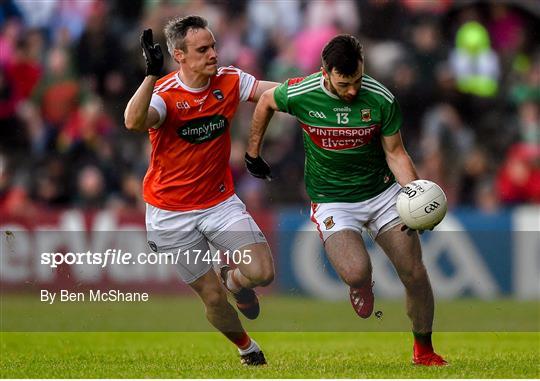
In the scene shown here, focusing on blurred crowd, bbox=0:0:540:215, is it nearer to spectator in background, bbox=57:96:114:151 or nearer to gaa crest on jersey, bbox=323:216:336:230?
spectator in background, bbox=57:96:114:151

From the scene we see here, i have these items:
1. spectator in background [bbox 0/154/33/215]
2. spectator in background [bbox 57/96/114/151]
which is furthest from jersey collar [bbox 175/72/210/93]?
spectator in background [bbox 0/154/33/215]

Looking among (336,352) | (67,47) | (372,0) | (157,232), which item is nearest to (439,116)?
(372,0)

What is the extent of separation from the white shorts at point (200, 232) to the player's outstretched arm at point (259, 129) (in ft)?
1.13

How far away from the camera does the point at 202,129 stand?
36.0 feet

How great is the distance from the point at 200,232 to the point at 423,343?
6.51ft

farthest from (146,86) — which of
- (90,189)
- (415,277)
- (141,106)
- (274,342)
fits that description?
(90,189)

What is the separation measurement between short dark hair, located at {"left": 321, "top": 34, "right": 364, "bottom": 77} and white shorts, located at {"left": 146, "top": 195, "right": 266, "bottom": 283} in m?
1.55

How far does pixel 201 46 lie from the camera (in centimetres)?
1079

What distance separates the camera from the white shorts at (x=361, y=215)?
35.6 feet

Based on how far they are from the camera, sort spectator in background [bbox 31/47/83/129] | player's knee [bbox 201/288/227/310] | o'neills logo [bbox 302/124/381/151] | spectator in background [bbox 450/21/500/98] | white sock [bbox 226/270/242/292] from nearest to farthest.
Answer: o'neills logo [bbox 302/124/381/151] → player's knee [bbox 201/288/227/310] → white sock [bbox 226/270/242/292] → spectator in background [bbox 31/47/83/129] → spectator in background [bbox 450/21/500/98]

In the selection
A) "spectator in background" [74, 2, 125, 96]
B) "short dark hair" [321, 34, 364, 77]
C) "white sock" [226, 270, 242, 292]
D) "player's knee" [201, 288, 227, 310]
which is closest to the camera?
"short dark hair" [321, 34, 364, 77]

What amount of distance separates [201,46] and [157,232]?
5.11 feet

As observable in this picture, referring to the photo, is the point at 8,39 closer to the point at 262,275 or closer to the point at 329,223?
the point at 262,275

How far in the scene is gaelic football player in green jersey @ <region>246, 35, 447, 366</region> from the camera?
10602 millimetres
